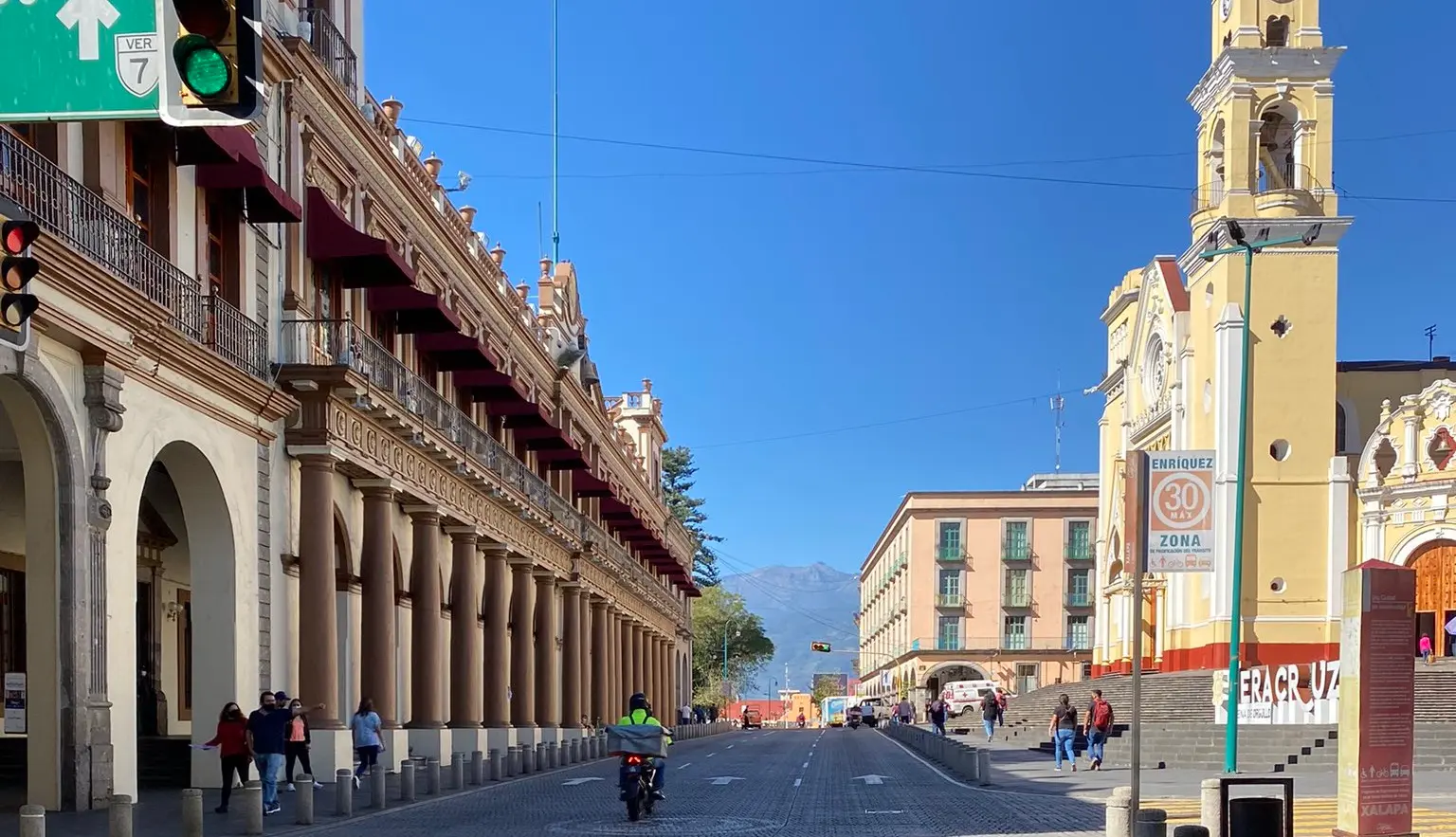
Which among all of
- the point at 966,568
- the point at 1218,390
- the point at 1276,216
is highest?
the point at 1276,216

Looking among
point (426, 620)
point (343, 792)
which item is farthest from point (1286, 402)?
point (343, 792)

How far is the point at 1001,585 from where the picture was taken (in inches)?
4146

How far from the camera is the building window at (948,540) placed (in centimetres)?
10594

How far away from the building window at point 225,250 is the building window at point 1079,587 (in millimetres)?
85657

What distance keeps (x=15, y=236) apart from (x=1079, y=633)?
325ft

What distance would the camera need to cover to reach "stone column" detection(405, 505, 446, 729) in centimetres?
3281

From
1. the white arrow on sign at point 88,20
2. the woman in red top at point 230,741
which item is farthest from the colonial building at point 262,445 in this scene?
the white arrow on sign at point 88,20

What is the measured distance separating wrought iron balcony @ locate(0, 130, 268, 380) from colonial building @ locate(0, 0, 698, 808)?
0.15ft

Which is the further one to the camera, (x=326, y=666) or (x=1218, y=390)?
(x=1218, y=390)

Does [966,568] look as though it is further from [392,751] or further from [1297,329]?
[392,751]

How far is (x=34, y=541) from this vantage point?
60.4ft

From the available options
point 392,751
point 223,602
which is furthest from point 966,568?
point 223,602

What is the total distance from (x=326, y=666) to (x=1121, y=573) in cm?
4874

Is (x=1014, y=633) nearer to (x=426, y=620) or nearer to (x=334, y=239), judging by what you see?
(x=426, y=620)
